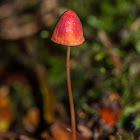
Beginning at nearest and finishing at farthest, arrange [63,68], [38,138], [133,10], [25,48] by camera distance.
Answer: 1. [38,138]
2. [63,68]
3. [133,10]
4. [25,48]

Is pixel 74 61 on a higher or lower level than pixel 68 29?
lower

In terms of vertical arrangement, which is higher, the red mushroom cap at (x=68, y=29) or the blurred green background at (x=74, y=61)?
the red mushroom cap at (x=68, y=29)

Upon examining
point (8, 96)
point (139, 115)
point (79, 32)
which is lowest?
point (8, 96)

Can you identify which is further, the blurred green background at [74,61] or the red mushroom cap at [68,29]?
the blurred green background at [74,61]

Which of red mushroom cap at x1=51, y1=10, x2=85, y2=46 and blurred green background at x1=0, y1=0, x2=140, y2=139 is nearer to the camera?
red mushroom cap at x1=51, y1=10, x2=85, y2=46

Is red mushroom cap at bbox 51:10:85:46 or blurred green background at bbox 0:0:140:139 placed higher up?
red mushroom cap at bbox 51:10:85:46

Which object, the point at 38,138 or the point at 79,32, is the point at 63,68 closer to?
the point at 38,138

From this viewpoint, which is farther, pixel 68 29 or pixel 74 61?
pixel 74 61

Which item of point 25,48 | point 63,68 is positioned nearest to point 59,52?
point 63,68
